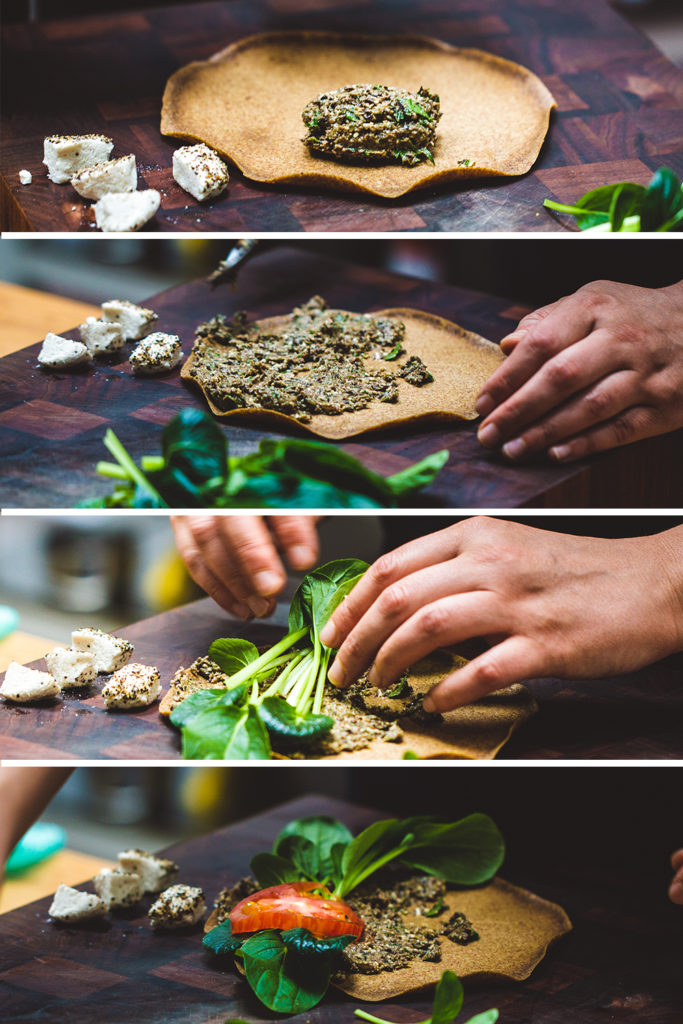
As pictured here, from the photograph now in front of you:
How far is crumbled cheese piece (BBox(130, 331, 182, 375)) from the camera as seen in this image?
0.79m

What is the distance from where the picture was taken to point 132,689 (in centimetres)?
80

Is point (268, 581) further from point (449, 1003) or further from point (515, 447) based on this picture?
point (449, 1003)

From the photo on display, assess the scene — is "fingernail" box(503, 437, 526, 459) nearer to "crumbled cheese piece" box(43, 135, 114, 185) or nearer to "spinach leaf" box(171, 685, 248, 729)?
"spinach leaf" box(171, 685, 248, 729)

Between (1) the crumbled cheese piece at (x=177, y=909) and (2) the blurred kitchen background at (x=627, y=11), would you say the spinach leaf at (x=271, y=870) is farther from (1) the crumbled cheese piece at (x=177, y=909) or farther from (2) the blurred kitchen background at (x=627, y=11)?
(2) the blurred kitchen background at (x=627, y=11)

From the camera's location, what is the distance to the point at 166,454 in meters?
0.69

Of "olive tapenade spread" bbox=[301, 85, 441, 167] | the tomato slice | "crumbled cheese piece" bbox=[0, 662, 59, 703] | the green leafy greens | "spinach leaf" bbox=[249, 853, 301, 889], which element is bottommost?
"spinach leaf" bbox=[249, 853, 301, 889]

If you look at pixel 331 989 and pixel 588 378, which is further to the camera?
pixel 331 989

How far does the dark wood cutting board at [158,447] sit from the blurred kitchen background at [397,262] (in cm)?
4

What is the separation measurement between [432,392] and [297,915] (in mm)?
441

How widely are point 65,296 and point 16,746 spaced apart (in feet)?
1.35

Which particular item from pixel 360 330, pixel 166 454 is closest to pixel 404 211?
pixel 360 330

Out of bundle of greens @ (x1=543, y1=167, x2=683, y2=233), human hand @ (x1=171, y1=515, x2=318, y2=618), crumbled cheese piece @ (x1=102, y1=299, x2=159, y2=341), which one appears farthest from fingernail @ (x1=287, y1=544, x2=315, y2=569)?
bundle of greens @ (x1=543, y1=167, x2=683, y2=233)

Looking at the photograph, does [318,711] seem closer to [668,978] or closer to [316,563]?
[316,563]

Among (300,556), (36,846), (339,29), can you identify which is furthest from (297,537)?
(36,846)
